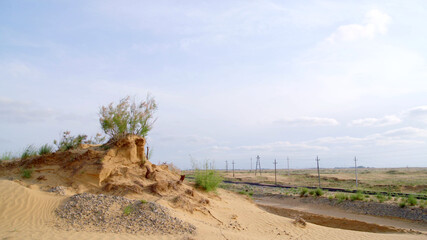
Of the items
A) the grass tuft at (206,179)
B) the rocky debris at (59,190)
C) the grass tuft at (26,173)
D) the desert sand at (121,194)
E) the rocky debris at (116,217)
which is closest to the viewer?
the rocky debris at (116,217)

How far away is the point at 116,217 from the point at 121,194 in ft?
7.85

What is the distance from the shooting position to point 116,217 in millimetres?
10211

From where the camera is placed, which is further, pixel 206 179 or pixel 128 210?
pixel 206 179

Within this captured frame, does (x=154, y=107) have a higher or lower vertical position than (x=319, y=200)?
higher

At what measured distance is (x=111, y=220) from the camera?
1004 cm

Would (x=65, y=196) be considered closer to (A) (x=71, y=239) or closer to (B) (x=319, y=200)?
(A) (x=71, y=239)

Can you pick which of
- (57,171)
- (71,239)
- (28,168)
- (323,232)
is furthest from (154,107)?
(323,232)

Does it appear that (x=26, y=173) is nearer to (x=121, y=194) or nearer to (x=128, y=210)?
(x=121, y=194)

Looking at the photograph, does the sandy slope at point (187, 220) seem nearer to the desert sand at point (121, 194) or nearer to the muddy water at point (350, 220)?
the desert sand at point (121, 194)

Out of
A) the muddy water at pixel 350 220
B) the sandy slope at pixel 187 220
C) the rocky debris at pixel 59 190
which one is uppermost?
the rocky debris at pixel 59 190

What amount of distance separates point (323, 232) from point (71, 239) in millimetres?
9877

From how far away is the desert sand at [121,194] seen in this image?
1023 centimetres

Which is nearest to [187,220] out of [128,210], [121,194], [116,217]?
[128,210]

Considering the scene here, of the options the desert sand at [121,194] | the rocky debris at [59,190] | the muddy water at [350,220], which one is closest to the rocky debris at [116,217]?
the desert sand at [121,194]
